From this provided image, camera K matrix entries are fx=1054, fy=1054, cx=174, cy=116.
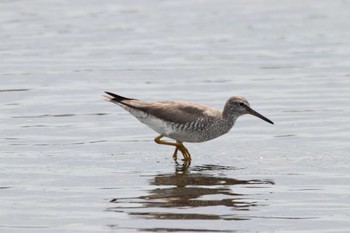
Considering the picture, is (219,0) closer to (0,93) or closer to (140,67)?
(140,67)

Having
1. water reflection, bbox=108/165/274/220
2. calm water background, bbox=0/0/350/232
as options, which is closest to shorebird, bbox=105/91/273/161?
calm water background, bbox=0/0/350/232

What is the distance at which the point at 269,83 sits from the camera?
1966 cm

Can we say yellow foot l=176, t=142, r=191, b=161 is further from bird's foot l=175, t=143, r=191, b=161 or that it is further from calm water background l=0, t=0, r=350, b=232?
calm water background l=0, t=0, r=350, b=232

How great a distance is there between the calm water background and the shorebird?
34 cm

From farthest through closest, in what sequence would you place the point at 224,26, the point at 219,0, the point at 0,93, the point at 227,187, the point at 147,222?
the point at 219,0
the point at 224,26
the point at 0,93
the point at 227,187
the point at 147,222

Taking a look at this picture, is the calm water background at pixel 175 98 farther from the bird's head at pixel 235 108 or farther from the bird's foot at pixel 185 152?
the bird's head at pixel 235 108

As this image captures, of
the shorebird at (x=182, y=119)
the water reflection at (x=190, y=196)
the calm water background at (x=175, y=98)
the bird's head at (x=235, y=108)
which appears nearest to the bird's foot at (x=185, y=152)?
the shorebird at (x=182, y=119)

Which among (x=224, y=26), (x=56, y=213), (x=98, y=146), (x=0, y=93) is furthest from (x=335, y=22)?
(x=56, y=213)

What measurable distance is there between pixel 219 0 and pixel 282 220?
64.6ft

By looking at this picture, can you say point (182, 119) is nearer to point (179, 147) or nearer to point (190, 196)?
point (179, 147)

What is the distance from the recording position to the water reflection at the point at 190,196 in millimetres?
11367

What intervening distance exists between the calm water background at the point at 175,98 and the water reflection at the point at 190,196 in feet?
0.08

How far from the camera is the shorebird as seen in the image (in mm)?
14555

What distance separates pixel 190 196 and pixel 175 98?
6.33m
